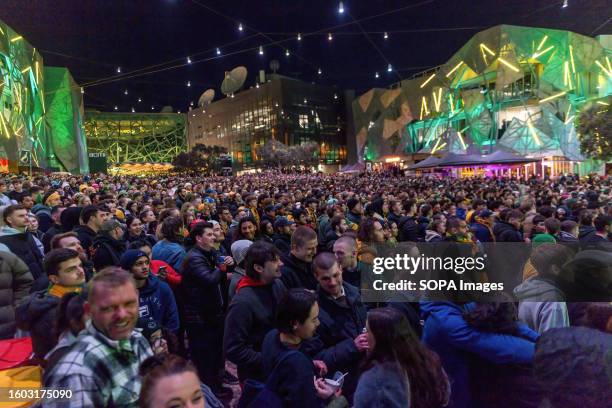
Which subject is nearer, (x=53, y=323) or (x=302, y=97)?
(x=53, y=323)

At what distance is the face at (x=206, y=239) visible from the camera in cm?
397

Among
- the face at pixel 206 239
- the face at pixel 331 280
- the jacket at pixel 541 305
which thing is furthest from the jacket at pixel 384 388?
the face at pixel 206 239

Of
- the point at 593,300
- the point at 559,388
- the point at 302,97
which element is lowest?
the point at 559,388

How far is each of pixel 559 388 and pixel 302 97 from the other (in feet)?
249

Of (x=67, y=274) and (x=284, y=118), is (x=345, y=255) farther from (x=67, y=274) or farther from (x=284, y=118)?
(x=284, y=118)

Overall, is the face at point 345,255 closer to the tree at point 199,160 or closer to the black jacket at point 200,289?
the black jacket at point 200,289

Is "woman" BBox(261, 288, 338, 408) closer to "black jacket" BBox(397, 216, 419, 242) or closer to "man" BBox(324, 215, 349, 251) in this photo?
"man" BBox(324, 215, 349, 251)

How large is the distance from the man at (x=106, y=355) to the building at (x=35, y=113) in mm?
29193

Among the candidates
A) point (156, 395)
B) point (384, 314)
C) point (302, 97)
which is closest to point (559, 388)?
point (384, 314)

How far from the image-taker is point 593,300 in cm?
230

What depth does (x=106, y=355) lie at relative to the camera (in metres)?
1.67

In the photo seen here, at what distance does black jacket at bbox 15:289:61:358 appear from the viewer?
7.04 ft

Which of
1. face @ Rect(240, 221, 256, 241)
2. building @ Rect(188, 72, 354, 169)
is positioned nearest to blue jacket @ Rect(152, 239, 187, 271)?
face @ Rect(240, 221, 256, 241)

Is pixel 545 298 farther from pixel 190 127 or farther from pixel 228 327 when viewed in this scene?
pixel 190 127
